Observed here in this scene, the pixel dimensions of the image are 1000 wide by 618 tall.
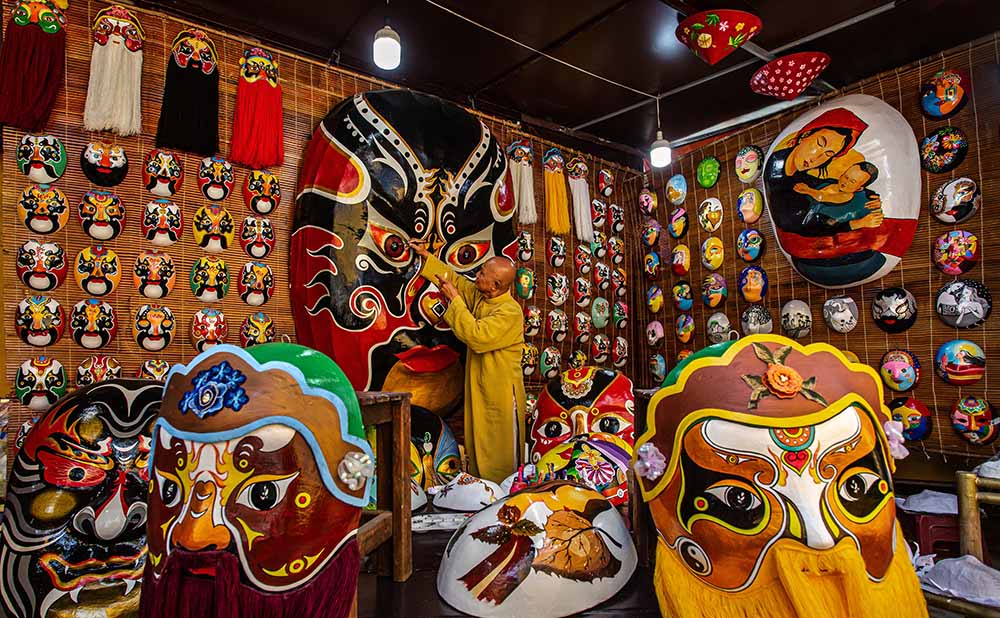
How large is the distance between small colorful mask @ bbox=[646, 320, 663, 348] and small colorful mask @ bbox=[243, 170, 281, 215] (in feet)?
10.1

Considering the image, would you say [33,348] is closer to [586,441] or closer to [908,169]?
[586,441]

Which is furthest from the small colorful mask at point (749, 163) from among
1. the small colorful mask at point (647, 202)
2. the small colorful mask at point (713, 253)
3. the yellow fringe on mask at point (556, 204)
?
the yellow fringe on mask at point (556, 204)

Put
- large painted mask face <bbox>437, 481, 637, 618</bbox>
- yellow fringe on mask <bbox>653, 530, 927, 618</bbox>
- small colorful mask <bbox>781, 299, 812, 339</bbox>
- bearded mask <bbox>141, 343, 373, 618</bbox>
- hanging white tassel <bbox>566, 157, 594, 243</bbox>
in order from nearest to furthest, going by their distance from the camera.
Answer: bearded mask <bbox>141, 343, 373, 618</bbox> < yellow fringe on mask <bbox>653, 530, 927, 618</bbox> < large painted mask face <bbox>437, 481, 637, 618</bbox> < small colorful mask <bbox>781, 299, 812, 339</bbox> < hanging white tassel <bbox>566, 157, 594, 243</bbox>

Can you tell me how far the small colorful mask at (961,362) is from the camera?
2.95m

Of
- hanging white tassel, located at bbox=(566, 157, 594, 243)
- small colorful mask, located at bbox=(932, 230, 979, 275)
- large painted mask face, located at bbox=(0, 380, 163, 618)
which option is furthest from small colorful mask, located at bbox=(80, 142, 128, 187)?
small colorful mask, located at bbox=(932, 230, 979, 275)

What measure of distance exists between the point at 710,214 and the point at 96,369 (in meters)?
3.95

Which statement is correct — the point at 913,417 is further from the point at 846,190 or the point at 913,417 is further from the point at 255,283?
the point at 255,283

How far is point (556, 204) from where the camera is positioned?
14.8 ft

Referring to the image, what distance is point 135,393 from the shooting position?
1.69 m

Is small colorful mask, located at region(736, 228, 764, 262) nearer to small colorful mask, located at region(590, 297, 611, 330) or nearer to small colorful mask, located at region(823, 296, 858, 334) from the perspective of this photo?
small colorful mask, located at region(823, 296, 858, 334)

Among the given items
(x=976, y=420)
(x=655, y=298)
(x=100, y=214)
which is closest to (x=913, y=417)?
(x=976, y=420)

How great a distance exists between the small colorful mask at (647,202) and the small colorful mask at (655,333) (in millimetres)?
947

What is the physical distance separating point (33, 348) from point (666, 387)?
105 inches

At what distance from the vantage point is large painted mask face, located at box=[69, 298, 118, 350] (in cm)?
259
